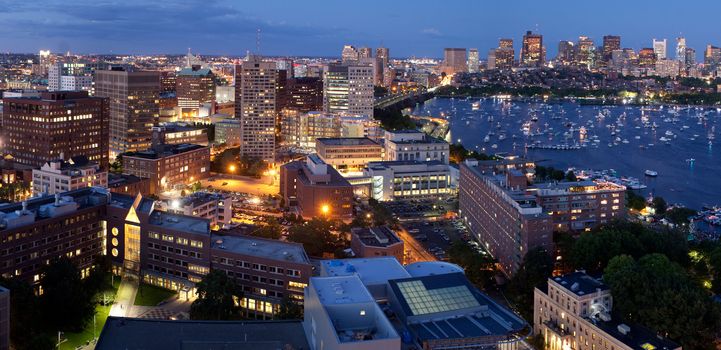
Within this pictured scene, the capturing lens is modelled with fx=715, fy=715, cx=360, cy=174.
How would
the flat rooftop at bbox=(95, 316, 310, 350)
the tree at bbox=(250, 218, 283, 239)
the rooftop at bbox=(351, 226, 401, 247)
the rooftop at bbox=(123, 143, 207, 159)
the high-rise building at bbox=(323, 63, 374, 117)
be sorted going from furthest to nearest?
the high-rise building at bbox=(323, 63, 374, 117) < the rooftop at bbox=(123, 143, 207, 159) < the tree at bbox=(250, 218, 283, 239) < the rooftop at bbox=(351, 226, 401, 247) < the flat rooftop at bbox=(95, 316, 310, 350)

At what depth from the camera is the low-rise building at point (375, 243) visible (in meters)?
11.2

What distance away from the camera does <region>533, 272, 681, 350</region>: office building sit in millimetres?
8195

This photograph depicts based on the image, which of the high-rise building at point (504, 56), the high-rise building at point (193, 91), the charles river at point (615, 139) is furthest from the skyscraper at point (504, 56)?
the high-rise building at point (193, 91)

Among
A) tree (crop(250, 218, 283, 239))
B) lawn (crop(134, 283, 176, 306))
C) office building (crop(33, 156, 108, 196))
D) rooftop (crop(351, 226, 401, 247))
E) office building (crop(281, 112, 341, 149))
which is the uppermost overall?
office building (crop(281, 112, 341, 149))

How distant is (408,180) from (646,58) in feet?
235

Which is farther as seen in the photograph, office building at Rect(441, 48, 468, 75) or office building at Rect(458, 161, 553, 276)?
office building at Rect(441, 48, 468, 75)

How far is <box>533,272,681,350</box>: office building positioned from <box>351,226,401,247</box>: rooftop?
8.48 feet

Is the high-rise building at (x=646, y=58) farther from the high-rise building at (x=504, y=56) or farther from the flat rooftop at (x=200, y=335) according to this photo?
the flat rooftop at (x=200, y=335)

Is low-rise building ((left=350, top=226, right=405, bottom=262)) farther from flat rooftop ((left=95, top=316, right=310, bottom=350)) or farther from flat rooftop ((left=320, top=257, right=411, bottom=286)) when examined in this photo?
flat rooftop ((left=95, top=316, right=310, bottom=350))

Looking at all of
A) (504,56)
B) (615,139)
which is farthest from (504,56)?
(615,139)

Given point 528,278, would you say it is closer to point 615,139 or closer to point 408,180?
point 408,180

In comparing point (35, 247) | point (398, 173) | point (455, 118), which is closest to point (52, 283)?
point (35, 247)

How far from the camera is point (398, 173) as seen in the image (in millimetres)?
17953

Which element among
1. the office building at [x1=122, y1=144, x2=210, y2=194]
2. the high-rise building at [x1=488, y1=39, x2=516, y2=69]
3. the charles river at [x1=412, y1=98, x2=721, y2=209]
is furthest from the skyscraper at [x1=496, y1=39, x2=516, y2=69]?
the office building at [x1=122, y1=144, x2=210, y2=194]
